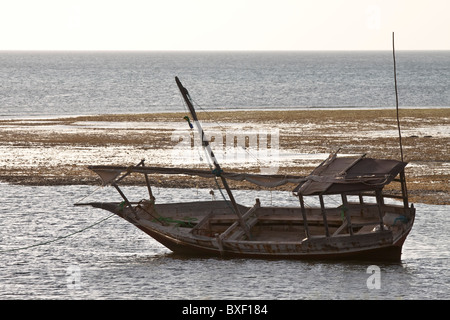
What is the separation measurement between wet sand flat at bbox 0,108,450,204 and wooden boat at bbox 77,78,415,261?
23.8 ft

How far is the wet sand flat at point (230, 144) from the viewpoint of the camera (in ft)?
127

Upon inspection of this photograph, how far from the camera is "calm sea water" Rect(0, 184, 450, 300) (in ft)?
73.7

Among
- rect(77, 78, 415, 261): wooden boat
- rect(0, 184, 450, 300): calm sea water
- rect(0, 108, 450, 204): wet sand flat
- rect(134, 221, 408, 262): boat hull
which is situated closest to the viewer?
rect(0, 184, 450, 300): calm sea water

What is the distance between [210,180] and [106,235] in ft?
33.0

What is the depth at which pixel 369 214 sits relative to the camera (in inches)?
1085

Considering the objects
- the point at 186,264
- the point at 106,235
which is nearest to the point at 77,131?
the point at 106,235

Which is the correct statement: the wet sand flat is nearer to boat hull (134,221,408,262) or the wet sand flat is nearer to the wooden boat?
the wooden boat

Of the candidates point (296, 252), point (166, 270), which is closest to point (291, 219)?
A: point (296, 252)

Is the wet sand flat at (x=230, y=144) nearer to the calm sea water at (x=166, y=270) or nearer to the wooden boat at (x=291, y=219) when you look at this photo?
the calm sea water at (x=166, y=270)

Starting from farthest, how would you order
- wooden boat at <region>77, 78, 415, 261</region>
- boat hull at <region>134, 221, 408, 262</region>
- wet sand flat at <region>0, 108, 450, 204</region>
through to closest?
wet sand flat at <region>0, 108, 450, 204</region>, boat hull at <region>134, 221, 408, 262</region>, wooden boat at <region>77, 78, 415, 261</region>

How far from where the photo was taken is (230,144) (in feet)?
159

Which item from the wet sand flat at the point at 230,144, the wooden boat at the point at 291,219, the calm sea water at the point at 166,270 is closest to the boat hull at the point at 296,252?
the wooden boat at the point at 291,219

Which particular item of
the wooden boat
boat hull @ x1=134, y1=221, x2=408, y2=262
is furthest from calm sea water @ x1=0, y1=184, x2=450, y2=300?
the wooden boat
